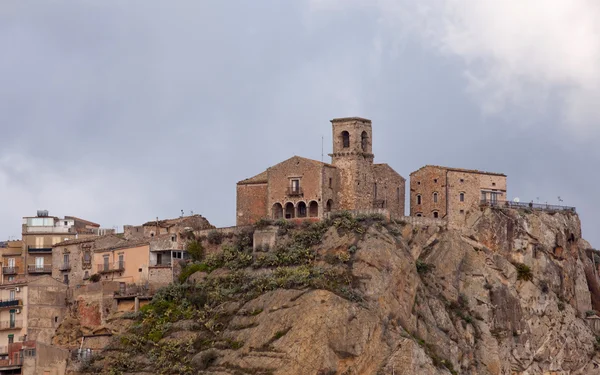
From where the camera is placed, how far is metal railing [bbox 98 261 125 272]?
98.3 meters

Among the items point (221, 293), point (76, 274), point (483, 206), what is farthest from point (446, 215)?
point (76, 274)

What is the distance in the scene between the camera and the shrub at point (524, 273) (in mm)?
100938

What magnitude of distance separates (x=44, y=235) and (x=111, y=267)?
35.5ft

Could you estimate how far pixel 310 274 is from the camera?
90375 millimetres

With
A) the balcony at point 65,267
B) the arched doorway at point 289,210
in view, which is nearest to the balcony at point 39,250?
the balcony at point 65,267

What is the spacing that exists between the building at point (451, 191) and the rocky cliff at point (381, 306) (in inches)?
54.2

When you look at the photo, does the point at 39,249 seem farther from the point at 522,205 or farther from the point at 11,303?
the point at 522,205

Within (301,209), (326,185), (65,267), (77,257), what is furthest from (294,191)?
(65,267)

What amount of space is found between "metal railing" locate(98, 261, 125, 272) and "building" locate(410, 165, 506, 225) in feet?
66.9

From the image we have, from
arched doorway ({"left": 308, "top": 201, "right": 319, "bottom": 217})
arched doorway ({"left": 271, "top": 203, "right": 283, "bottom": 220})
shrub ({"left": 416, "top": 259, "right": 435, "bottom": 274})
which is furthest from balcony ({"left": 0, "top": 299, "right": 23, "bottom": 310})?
shrub ({"left": 416, "top": 259, "right": 435, "bottom": 274})

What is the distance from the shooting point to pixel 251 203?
102 m

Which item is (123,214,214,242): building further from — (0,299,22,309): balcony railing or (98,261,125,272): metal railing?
(0,299,22,309): balcony railing

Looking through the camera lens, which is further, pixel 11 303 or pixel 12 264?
pixel 12 264

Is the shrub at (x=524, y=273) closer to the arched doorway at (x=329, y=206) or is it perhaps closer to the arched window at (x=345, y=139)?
the arched doorway at (x=329, y=206)
